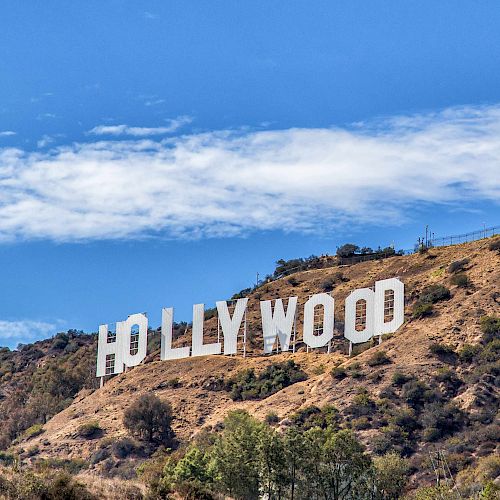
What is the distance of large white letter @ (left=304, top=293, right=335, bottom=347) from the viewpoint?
94.4m

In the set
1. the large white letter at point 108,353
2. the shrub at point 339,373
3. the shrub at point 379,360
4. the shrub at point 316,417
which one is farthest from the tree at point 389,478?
the large white letter at point 108,353

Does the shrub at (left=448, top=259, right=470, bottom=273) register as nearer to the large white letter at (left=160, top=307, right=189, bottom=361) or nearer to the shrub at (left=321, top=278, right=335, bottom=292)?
the shrub at (left=321, top=278, right=335, bottom=292)

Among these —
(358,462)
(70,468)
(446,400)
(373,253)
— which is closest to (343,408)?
(446,400)

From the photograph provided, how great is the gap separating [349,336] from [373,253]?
89.1 feet

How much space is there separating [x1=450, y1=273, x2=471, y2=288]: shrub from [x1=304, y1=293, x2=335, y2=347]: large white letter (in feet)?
Answer: 32.6

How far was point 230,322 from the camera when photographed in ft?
327

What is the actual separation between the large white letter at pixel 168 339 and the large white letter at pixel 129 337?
141 cm

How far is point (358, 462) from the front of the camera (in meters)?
62.1

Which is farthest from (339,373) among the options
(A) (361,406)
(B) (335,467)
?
(B) (335,467)

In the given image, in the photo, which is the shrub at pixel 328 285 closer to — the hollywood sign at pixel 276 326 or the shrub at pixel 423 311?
the hollywood sign at pixel 276 326

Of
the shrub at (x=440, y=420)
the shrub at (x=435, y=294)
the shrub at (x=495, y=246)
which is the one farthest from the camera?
the shrub at (x=495, y=246)

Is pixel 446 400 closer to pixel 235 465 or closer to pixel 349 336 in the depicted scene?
pixel 349 336

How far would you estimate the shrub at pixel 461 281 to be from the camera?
3839 inches

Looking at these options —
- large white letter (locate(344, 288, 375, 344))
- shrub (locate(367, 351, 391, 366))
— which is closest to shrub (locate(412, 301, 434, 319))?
large white letter (locate(344, 288, 375, 344))
